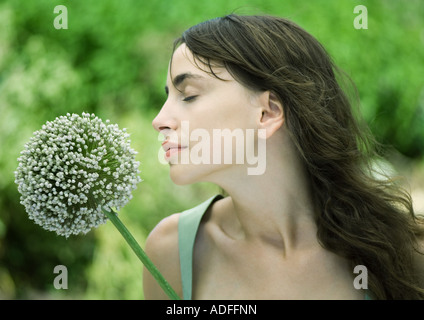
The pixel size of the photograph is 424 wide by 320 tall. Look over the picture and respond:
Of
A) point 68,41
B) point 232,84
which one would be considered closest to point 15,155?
point 68,41

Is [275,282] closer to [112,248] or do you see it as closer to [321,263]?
[321,263]

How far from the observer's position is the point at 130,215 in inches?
97.3

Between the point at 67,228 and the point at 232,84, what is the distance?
468mm

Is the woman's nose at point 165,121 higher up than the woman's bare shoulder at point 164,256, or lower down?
higher up

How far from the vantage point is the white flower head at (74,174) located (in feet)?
2.77

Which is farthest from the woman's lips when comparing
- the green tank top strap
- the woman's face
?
the green tank top strap
